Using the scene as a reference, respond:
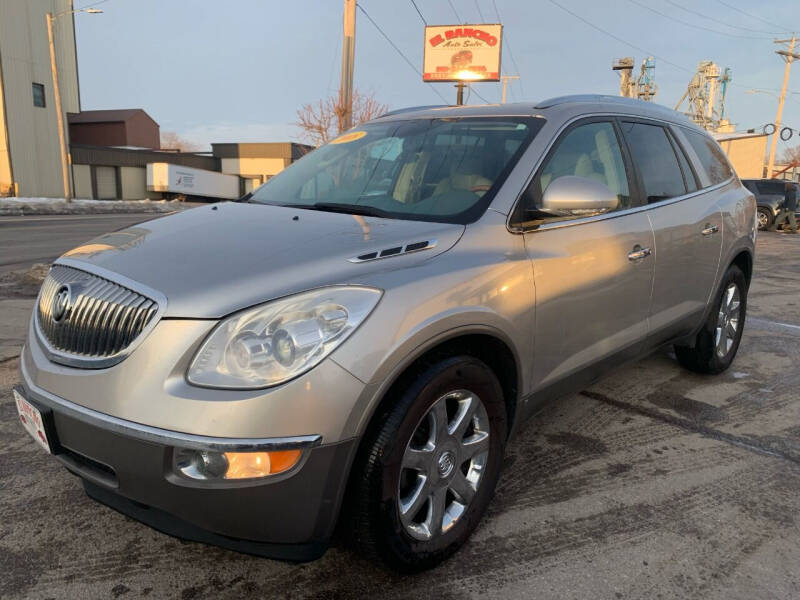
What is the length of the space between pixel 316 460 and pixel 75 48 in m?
48.6

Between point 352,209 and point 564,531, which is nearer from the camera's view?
point 564,531

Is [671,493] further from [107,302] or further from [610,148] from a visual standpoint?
[107,302]

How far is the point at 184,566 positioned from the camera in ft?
7.38

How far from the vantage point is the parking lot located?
2164 millimetres

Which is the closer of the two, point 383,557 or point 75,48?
point 383,557

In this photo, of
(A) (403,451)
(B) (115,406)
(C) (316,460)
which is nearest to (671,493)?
(A) (403,451)

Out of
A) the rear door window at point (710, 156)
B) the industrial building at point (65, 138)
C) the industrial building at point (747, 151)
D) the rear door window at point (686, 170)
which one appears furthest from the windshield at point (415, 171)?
the industrial building at point (747, 151)

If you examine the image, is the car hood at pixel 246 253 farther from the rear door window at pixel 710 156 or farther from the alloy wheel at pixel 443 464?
the rear door window at pixel 710 156

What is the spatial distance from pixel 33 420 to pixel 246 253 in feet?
3.02

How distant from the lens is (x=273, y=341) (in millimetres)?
1762

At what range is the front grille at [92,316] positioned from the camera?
1.85m

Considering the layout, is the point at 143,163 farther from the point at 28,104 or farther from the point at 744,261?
the point at 744,261

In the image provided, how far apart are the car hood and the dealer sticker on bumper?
506 millimetres

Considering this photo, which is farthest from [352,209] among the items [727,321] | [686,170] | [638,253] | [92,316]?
[727,321]
